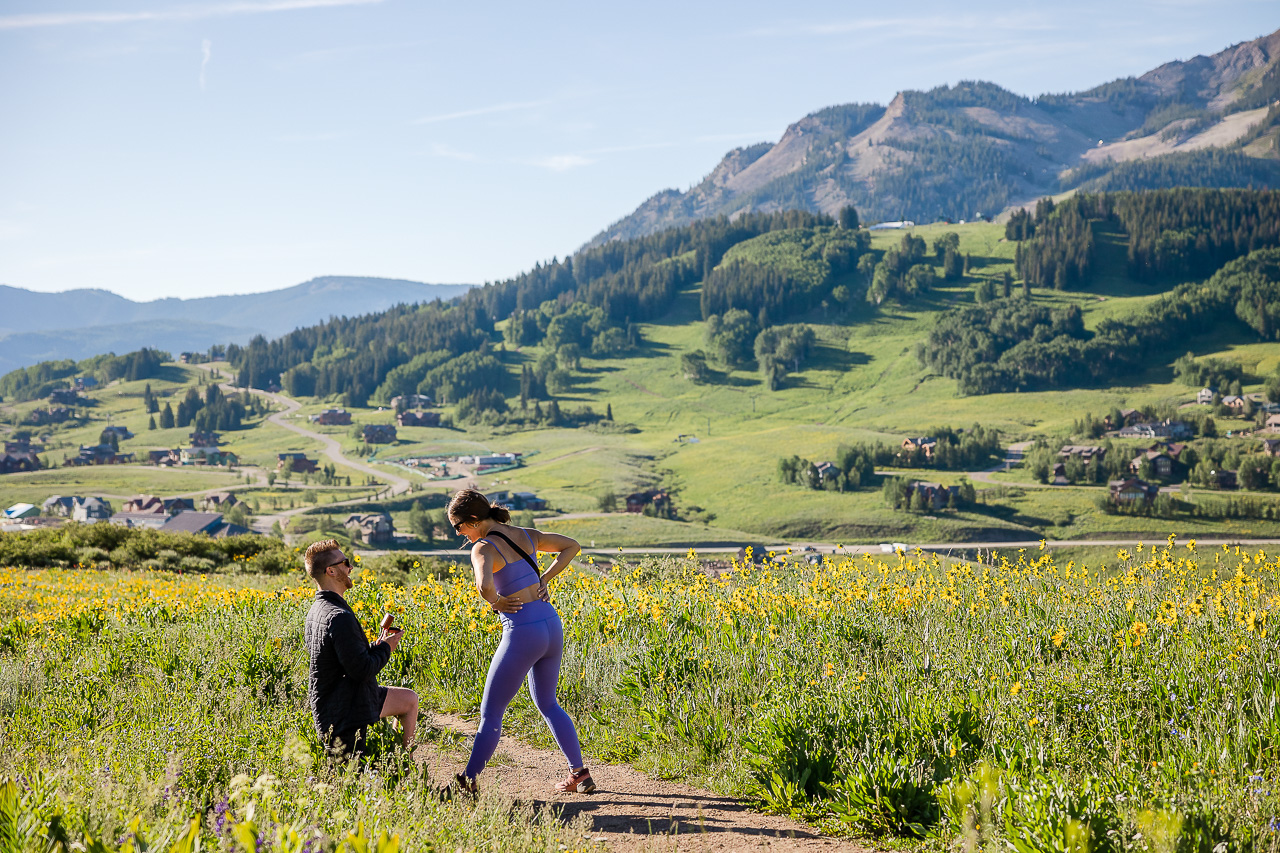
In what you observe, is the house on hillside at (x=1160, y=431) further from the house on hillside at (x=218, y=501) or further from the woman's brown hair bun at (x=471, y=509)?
the woman's brown hair bun at (x=471, y=509)

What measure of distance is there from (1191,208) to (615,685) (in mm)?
235851

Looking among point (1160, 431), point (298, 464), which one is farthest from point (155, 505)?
point (1160, 431)

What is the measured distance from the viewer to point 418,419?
167 metres

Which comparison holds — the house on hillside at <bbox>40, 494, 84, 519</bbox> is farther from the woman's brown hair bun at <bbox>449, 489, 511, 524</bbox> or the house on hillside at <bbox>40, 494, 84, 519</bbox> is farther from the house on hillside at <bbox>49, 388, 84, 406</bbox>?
the woman's brown hair bun at <bbox>449, 489, 511, 524</bbox>

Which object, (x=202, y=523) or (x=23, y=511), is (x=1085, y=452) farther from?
(x=23, y=511)

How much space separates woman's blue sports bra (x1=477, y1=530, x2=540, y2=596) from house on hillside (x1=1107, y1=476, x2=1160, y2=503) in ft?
343

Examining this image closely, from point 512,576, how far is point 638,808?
1.68m

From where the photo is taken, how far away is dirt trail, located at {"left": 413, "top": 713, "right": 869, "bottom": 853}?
459cm

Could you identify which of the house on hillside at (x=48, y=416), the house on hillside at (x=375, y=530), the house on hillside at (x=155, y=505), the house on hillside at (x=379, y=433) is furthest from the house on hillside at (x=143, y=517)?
the house on hillside at (x=48, y=416)

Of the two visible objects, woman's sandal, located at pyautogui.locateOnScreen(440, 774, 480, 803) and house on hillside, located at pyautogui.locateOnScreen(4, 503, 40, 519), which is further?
house on hillside, located at pyautogui.locateOnScreen(4, 503, 40, 519)

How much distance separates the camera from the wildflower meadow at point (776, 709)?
3580 millimetres

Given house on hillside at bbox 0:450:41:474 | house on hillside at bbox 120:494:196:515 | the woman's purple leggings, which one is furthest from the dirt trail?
house on hillside at bbox 0:450:41:474

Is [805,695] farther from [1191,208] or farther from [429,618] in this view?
[1191,208]

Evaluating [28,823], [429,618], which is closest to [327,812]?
[28,823]
